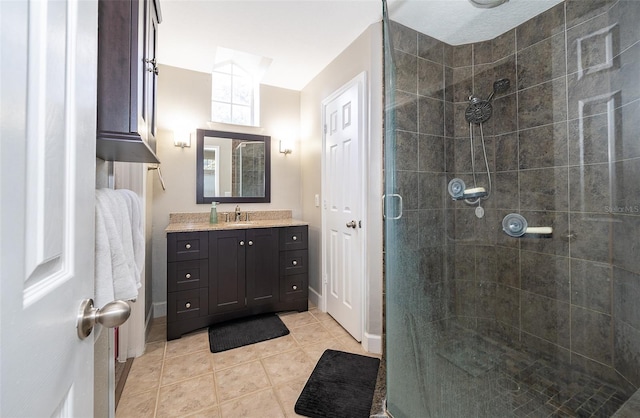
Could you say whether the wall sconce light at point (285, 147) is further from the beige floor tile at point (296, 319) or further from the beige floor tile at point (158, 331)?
the beige floor tile at point (158, 331)

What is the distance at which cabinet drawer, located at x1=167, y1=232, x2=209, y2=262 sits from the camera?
6.90 feet

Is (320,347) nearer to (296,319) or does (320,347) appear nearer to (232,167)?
(296,319)

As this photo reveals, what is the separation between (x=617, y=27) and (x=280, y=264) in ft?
8.83

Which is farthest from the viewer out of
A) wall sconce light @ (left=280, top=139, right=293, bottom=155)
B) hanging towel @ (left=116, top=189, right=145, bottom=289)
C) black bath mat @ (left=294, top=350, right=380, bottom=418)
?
wall sconce light @ (left=280, top=139, right=293, bottom=155)

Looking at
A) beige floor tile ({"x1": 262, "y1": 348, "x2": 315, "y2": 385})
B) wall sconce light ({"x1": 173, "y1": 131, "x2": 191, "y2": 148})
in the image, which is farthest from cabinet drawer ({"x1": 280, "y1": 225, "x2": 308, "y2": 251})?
wall sconce light ({"x1": 173, "y1": 131, "x2": 191, "y2": 148})

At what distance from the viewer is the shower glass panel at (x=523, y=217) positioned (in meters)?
1.29

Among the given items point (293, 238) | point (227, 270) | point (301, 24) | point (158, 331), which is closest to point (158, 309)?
point (158, 331)

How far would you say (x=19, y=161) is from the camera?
11.6 inches

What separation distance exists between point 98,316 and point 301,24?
2.23 metres

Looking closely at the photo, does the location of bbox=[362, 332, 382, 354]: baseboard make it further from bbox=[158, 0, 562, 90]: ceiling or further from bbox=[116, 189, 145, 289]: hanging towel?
bbox=[158, 0, 562, 90]: ceiling

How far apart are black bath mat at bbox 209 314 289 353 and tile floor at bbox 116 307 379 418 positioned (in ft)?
0.20

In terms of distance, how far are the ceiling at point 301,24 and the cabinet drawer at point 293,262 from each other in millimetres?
1895

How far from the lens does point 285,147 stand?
306 cm

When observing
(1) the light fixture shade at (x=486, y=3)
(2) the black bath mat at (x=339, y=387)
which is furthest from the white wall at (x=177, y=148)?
(1) the light fixture shade at (x=486, y=3)
